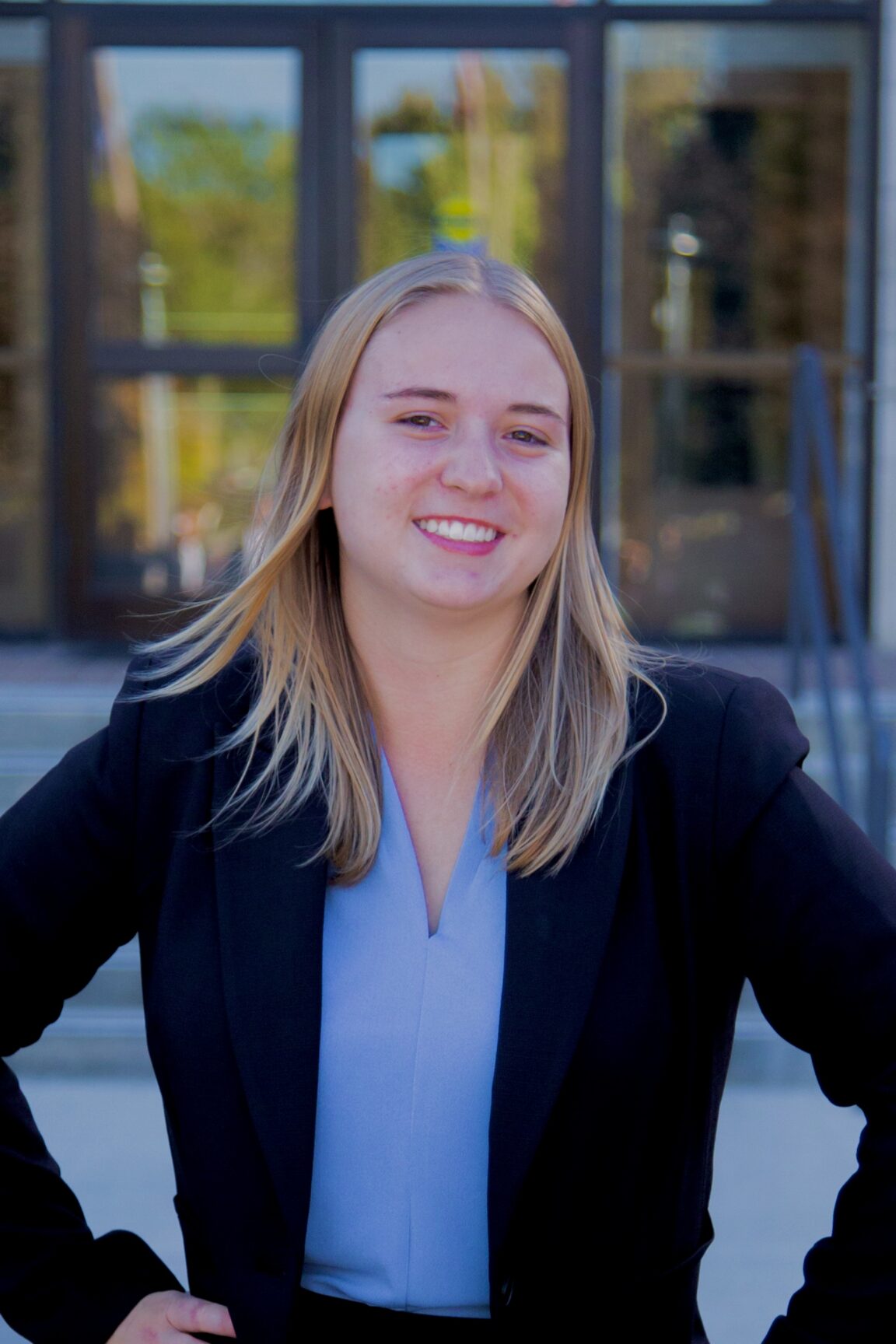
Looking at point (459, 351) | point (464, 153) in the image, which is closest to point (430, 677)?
point (459, 351)

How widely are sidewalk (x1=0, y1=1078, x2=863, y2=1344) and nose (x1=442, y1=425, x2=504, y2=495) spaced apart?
79.4 inches

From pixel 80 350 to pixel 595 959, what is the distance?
559cm

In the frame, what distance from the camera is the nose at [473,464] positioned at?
154 cm

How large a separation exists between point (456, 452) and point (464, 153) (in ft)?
17.5

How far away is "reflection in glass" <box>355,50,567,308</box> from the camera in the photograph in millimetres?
6422

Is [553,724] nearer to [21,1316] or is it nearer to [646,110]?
[21,1316]

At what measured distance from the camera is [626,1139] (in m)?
1.48

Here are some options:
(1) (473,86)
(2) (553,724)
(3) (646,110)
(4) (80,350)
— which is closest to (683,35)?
(3) (646,110)

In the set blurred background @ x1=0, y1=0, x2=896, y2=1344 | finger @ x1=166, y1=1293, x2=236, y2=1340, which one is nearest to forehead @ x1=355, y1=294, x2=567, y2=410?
finger @ x1=166, y1=1293, x2=236, y2=1340

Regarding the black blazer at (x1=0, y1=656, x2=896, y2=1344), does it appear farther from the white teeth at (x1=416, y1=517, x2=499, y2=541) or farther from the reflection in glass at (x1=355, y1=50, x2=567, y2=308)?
the reflection in glass at (x1=355, y1=50, x2=567, y2=308)

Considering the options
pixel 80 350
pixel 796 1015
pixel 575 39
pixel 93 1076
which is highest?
pixel 575 39

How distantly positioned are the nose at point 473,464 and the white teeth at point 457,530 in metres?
0.04

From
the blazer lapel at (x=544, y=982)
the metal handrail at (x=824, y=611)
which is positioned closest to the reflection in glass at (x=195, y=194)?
the metal handrail at (x=824, y=611)

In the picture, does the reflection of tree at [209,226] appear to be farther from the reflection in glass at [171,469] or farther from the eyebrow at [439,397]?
the eyebrow at [439,397]
